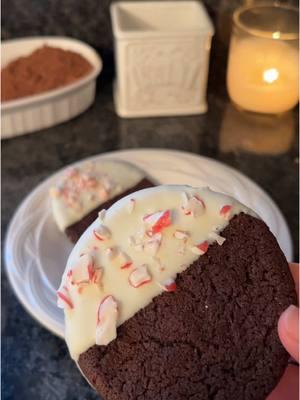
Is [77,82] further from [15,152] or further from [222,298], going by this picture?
[222,298]

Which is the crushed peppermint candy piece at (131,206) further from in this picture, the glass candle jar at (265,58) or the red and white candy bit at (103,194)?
the glass candle jar at (265,58)

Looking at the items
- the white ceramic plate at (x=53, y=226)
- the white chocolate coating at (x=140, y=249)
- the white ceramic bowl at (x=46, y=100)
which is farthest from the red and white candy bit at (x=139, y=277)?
the white ceramic bowl at (x=46, y=100)

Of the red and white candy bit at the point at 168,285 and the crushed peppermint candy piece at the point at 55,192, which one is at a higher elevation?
the red and white candy bit at the point at 168,285

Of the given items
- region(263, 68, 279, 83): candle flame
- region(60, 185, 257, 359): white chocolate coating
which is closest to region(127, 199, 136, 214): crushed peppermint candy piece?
region(60, 185, 257, 359): white chocolate coating

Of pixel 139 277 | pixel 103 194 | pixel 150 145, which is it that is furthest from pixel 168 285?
pixel 150 145

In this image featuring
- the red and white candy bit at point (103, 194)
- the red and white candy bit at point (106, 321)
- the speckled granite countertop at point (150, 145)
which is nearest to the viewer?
the red and white candy bit at point (106, 321)

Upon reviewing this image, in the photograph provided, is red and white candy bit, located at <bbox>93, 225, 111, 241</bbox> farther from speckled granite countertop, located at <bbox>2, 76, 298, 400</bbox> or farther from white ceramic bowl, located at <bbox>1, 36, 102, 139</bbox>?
white ceramic bowl, located at <bbox>1, 36, 102, 139</bbox>
